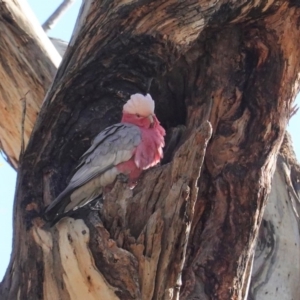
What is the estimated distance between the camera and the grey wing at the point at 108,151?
11.4 feet

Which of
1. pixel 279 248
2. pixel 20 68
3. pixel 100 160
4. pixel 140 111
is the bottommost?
pixel 279 248

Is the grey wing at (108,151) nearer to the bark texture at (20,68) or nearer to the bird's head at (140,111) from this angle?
the bird's head at (140,111)

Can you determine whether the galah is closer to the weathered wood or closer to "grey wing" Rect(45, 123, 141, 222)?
"grey wing" Rect(45, 123, 141, 222)

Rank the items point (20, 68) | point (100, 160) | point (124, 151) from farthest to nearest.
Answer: point (20, 68)
point (124, 151)
point (100, 160)

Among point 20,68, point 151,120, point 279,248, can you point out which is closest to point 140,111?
point 151,120

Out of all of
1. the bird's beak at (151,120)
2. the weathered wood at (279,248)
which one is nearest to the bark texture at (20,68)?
the bird's beak at (151,120)

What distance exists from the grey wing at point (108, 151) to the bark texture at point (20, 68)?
0.52 meters

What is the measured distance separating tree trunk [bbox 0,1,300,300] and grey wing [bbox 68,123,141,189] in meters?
0.07

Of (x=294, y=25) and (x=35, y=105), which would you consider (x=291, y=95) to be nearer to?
(x=294, y=25)

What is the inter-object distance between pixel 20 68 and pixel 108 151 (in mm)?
690

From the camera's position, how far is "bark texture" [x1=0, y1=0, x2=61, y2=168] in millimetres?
3994

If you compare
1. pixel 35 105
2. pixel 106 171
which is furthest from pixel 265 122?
pixel 35 105

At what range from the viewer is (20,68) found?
3994mm

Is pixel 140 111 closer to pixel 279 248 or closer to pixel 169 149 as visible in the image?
pixel 169 149
